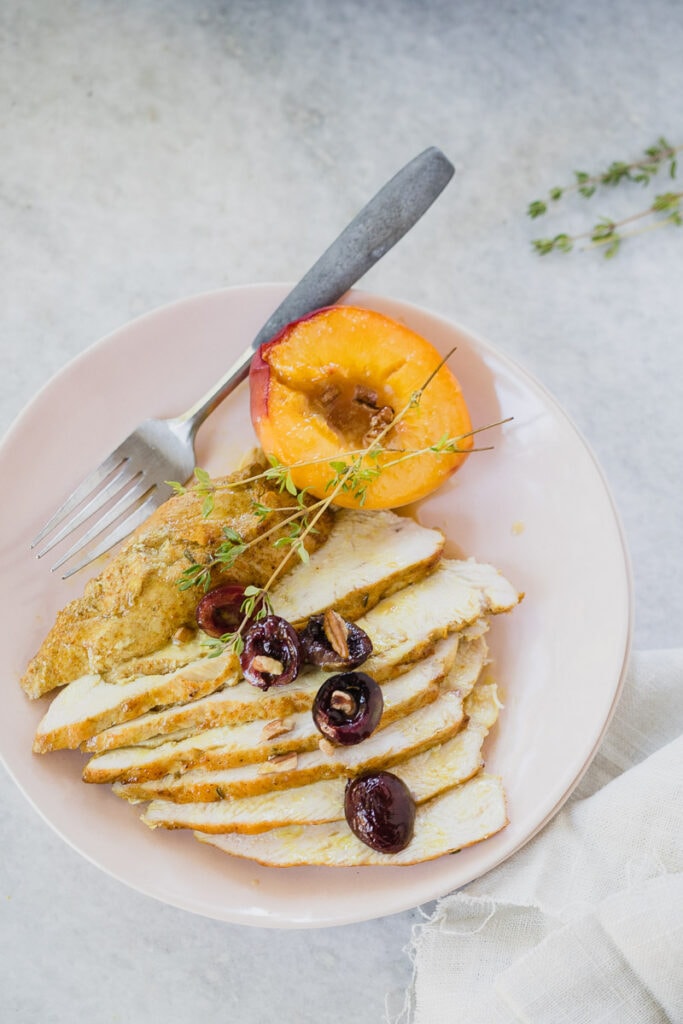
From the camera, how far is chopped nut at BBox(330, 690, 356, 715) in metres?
2.33

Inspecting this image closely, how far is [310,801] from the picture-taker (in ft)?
8.21

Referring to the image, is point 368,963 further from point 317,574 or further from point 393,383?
point 393,383

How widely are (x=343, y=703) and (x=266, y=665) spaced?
215 millimetres

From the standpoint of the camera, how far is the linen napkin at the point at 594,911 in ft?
8.11

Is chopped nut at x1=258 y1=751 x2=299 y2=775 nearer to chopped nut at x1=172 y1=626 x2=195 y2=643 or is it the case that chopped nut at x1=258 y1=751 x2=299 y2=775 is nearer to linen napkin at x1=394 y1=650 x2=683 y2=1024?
chopped nut at x1=172 y1=626 x2=195 y2=643

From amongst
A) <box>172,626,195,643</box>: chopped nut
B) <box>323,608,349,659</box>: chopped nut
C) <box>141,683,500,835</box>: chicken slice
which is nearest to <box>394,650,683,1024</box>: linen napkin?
<box>141,683,500,835</box>: chicken slice

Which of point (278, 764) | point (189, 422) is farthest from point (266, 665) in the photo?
point (189, 422)

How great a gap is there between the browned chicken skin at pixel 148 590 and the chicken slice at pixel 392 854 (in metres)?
0.56

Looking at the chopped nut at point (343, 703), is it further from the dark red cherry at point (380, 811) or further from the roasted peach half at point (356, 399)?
the roasted peach half at point (356, 399)

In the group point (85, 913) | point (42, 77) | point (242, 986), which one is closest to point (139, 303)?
point (42, 77)

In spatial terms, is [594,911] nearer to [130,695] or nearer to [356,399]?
[130,695]

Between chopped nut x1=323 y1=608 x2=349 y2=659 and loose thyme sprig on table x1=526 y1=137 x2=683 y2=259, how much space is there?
1.56 m

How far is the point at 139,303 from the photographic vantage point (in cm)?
316

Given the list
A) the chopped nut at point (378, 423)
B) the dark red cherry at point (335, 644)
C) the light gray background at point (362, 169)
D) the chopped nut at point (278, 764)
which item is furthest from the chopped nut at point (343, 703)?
the light gray background at point (362, 169)
